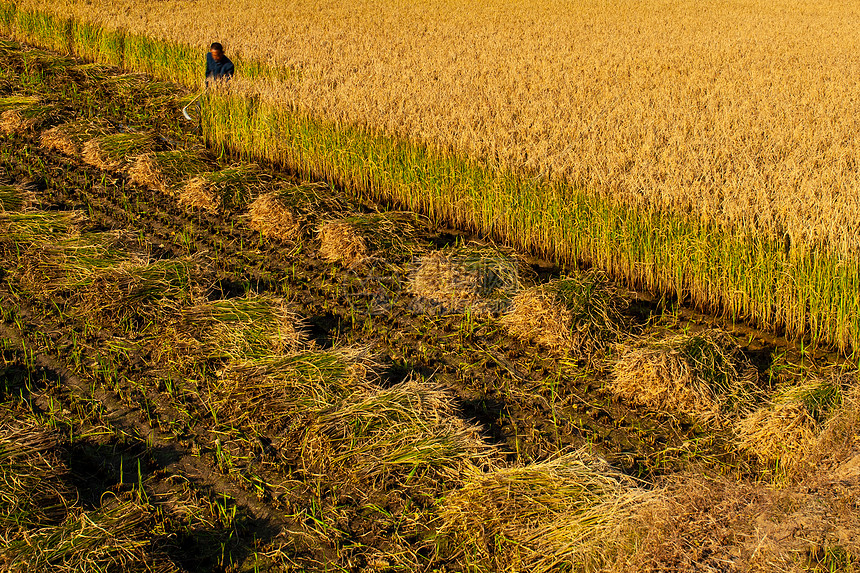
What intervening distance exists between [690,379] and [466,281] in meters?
1.81

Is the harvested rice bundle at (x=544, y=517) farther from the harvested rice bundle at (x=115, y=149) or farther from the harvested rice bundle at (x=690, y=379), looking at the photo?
the harvested rice bundle at (x=115, y=149)

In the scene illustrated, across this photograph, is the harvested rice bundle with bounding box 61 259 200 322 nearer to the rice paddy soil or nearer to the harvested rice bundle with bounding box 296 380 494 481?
the rice paddy soil

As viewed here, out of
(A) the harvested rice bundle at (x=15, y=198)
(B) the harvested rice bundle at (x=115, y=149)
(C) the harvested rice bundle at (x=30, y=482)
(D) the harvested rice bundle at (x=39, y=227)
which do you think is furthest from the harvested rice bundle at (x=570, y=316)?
(B) the harvested rice bundle at (x=115, y=149)

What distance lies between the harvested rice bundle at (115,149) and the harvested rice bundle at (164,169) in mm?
181

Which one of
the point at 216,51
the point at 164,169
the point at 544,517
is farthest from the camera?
the point at 216,51

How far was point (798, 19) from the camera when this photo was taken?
716 inches

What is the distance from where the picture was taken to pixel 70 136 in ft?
28.1

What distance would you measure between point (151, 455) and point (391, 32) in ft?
37.8

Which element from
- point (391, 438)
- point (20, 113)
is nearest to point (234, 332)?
point (391, 438)

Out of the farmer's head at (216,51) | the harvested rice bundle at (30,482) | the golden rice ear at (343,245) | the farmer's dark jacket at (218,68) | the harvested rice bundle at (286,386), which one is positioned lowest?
the harvested rice bundle at (30,482)

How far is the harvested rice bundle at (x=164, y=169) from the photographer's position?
295 inches

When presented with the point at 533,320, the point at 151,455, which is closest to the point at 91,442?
the point at 151,455

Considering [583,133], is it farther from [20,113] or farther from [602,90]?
[20,113]

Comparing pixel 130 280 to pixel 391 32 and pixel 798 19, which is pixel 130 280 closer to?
pixel 391 32
